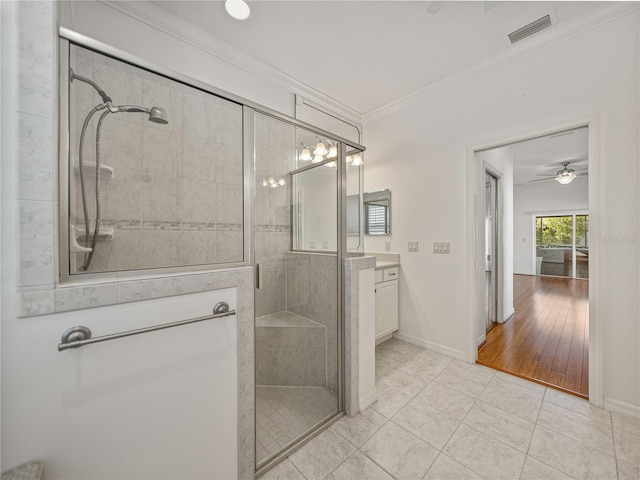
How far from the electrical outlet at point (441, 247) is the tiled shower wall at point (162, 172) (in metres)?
2.17

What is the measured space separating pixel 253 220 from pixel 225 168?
1.11 ft

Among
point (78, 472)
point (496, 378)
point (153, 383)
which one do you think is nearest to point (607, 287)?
point (496, 378)

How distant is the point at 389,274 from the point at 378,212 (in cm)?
82

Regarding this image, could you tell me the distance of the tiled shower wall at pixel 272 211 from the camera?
143cm

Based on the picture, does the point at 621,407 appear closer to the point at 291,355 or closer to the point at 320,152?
the point at 291,355

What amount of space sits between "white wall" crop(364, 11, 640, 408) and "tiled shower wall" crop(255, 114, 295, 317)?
1.74 m

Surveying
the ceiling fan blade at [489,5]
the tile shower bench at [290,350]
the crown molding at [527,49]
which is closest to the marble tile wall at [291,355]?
the tile shower bench at [290,350]

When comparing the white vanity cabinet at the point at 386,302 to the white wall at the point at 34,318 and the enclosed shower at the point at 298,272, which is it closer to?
the enclosed shower at the point at 298,272

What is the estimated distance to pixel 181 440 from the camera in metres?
1.09

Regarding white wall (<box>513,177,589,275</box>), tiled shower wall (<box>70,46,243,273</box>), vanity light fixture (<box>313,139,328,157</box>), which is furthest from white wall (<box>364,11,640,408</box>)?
white wall (<box>513,177,589,275</box>)

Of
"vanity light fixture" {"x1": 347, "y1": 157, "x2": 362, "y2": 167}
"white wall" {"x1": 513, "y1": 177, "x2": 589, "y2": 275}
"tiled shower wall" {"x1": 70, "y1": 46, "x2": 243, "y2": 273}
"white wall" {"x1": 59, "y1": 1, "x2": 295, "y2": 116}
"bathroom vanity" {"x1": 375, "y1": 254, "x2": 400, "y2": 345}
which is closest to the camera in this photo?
"tiled shower wall" {"x1": 70, "y1": 46, "x2": 243, "y2": 273}

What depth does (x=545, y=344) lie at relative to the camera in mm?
2867

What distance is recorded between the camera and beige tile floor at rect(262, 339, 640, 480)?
4.45ft

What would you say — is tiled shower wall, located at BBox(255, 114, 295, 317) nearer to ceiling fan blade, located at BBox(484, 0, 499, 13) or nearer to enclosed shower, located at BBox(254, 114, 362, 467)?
enclosed shower, located at BBox(254, 114, 362, 467)
